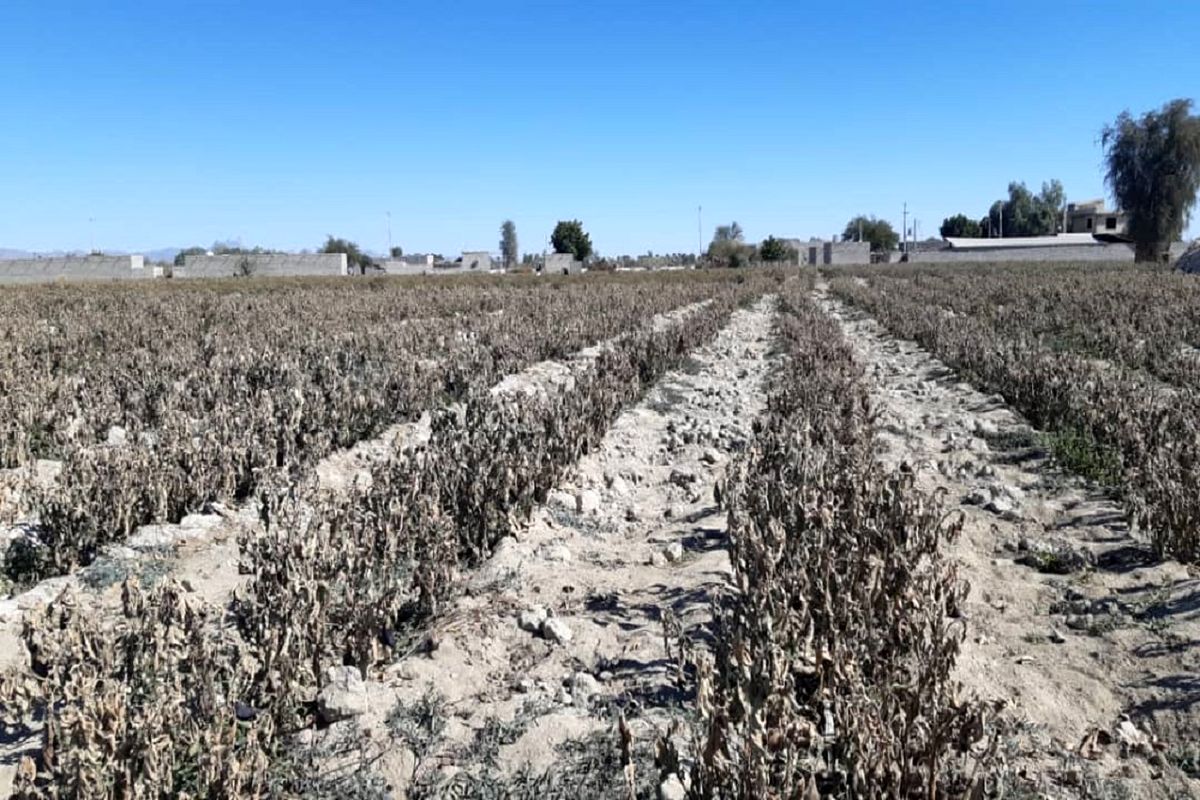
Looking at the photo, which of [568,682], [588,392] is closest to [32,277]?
[588,392]

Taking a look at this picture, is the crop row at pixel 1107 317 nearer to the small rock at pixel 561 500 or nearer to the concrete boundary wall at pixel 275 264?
the small rock at pixel 561 500

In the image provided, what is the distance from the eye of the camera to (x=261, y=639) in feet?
11.0

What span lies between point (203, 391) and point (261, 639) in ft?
19.7

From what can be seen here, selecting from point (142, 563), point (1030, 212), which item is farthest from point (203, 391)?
point (1030, 212)

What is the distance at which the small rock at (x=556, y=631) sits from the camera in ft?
13.0

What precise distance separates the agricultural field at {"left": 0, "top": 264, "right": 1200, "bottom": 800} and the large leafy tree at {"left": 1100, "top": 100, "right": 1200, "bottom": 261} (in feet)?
218

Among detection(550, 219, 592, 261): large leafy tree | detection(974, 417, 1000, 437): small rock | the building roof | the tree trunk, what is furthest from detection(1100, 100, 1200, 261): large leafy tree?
detection(974, 417, 1000, 437): small rock

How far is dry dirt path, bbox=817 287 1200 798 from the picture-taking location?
306 centimetres

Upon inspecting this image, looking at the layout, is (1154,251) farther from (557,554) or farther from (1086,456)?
(557,554)

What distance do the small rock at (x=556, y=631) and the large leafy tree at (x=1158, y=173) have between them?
72.6 m

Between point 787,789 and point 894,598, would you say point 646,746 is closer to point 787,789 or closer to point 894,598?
point 787,789

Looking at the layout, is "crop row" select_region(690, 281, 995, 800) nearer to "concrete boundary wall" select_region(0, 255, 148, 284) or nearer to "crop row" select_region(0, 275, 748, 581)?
"crop row" select_region(0, 275, 748, 581)

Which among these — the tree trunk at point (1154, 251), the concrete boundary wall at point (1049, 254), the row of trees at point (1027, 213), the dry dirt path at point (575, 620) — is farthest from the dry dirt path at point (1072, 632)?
the row of trees at point (1027, 213)

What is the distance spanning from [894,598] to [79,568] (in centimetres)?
428
